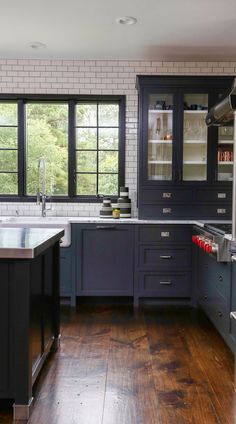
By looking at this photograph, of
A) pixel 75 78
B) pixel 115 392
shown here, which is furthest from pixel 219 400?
pixel 75 78

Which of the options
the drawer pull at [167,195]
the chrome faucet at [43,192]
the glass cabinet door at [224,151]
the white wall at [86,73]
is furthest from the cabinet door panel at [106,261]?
the white wall at [86,73]

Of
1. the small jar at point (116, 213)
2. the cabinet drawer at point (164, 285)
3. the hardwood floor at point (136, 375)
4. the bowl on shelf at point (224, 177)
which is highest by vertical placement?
the bowl on shelf at point (224, 177)

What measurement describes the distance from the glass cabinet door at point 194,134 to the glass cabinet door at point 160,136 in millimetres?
179

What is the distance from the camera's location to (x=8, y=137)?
5539 millimetres

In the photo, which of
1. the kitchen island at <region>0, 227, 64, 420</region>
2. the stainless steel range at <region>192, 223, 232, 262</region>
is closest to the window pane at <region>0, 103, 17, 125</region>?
the stainless steel range at <region>192, 223, 232, 262</region>

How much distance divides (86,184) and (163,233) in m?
1.29

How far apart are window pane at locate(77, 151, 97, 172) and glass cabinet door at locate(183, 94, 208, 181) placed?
116 centimetres

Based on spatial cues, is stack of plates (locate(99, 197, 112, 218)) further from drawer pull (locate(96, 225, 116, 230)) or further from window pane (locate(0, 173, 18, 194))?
window pane (locate(0, 173, 18, 194))

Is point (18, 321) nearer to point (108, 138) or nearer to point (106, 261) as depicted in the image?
point (106, 261)

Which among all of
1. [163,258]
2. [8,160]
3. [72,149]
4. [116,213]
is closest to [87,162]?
[72,149]

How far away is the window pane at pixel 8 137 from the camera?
5531 millimetres

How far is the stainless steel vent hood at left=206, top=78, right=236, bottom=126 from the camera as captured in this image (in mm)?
3320

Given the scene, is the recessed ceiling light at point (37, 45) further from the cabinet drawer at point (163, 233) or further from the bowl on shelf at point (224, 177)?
the bowl on shelf at point (224, 177)

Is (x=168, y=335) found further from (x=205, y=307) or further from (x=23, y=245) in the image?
(x=23, y=245)
